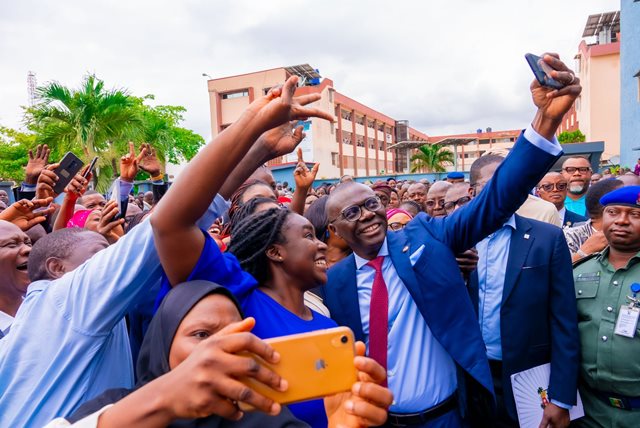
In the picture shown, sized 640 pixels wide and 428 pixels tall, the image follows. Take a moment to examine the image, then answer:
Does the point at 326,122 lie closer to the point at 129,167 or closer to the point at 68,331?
the point at 129,167

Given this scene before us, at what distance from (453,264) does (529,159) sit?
0.67m

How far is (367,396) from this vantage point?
1083 millimetres

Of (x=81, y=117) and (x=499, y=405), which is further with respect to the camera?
(x=81, y=117)

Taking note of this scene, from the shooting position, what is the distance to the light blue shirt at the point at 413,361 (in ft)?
7.39

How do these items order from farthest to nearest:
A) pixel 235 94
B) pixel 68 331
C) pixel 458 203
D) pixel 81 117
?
pixel 235 94 < pixel 81 117 < pixel 458 203 < pixel 68 331

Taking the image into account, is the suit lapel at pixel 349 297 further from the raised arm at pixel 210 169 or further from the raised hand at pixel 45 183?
the raised hand at pixel 45 183

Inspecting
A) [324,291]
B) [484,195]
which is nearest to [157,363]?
[324,291]

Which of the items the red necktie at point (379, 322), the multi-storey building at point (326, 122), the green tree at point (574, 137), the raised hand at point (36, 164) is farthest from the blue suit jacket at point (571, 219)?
the green tree at point (574, 137)

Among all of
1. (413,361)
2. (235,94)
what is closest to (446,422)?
(413,361)

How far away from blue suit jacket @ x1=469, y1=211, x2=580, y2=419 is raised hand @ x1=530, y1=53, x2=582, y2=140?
0.91m

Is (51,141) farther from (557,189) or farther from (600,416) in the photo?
(600,416)

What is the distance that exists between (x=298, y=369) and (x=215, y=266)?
2.64ft

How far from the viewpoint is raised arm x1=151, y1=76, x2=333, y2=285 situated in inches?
56.1

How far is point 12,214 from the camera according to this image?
10.6ft
